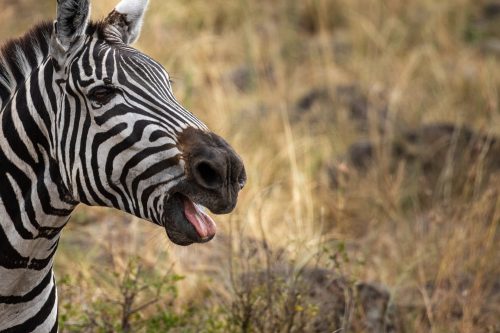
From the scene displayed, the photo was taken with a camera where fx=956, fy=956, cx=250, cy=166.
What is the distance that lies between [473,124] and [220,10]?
4.66 meters

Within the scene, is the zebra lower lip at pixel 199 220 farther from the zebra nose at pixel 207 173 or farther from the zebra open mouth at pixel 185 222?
the zebra nose at pixel 207 173

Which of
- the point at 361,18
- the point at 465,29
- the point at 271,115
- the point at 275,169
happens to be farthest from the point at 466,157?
the point at 465,29

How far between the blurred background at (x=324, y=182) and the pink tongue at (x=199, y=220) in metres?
1.68

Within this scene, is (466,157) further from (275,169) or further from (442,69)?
(442,69)

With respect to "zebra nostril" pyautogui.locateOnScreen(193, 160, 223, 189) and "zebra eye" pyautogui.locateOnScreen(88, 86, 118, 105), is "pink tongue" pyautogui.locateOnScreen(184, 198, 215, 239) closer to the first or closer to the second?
"zebra nostril" pyautogui.locateOnScreen(193, 160, 223, 189)

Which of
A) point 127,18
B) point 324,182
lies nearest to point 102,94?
point 127,18

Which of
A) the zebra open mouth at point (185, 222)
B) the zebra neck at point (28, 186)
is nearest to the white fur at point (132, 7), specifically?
the zebra neck at point (28, 186)

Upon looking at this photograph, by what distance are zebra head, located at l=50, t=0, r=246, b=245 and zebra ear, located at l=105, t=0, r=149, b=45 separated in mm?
277

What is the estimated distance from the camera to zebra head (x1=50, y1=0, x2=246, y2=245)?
348 centimetres

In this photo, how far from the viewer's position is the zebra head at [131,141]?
3.48 meters

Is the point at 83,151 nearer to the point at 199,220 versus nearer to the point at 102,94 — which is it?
the point at 102,94

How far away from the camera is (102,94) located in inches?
145

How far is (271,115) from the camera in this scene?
10.2m

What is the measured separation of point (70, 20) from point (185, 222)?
3.08 feet
